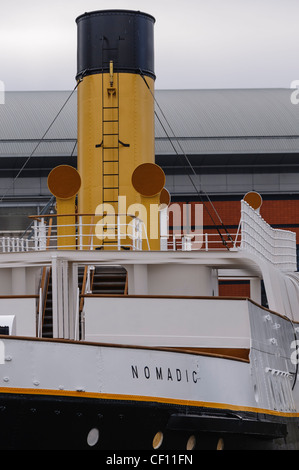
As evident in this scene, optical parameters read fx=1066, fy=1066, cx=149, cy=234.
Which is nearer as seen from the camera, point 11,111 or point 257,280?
point 257,280

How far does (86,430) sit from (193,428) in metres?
2.26

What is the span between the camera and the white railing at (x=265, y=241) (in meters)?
20.0

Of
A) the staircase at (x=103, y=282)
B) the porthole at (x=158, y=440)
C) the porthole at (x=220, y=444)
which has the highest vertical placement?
the staircase at (x=103, y=282)

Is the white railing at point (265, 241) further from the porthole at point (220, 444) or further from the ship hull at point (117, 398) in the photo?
the porthole at point (220, 444)

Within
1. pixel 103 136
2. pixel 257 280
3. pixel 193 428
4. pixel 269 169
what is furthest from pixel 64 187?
pixel 269 169

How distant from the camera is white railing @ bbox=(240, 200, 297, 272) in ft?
65.7

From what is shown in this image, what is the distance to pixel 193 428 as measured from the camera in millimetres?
15914

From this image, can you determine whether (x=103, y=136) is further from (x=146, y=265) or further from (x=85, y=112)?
(x=146, y=265)

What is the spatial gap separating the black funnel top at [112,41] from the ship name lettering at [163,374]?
31.1ft

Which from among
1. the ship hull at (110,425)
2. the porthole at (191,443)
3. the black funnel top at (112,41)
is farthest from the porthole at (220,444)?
the black funnel top at (112,41)

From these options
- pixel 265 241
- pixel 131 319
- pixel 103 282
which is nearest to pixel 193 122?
pixel 265 241

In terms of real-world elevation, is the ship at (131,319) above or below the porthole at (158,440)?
above

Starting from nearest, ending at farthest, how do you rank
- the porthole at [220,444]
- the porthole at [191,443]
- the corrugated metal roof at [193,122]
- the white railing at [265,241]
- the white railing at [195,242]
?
1. the porthole at [191,443]
2. the porthole at [220,444]
3. the white railing at [265,241]
4. the white railing at [195,242]
5. the corrugated metal roof at [193,122]

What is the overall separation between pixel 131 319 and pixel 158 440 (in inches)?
101
